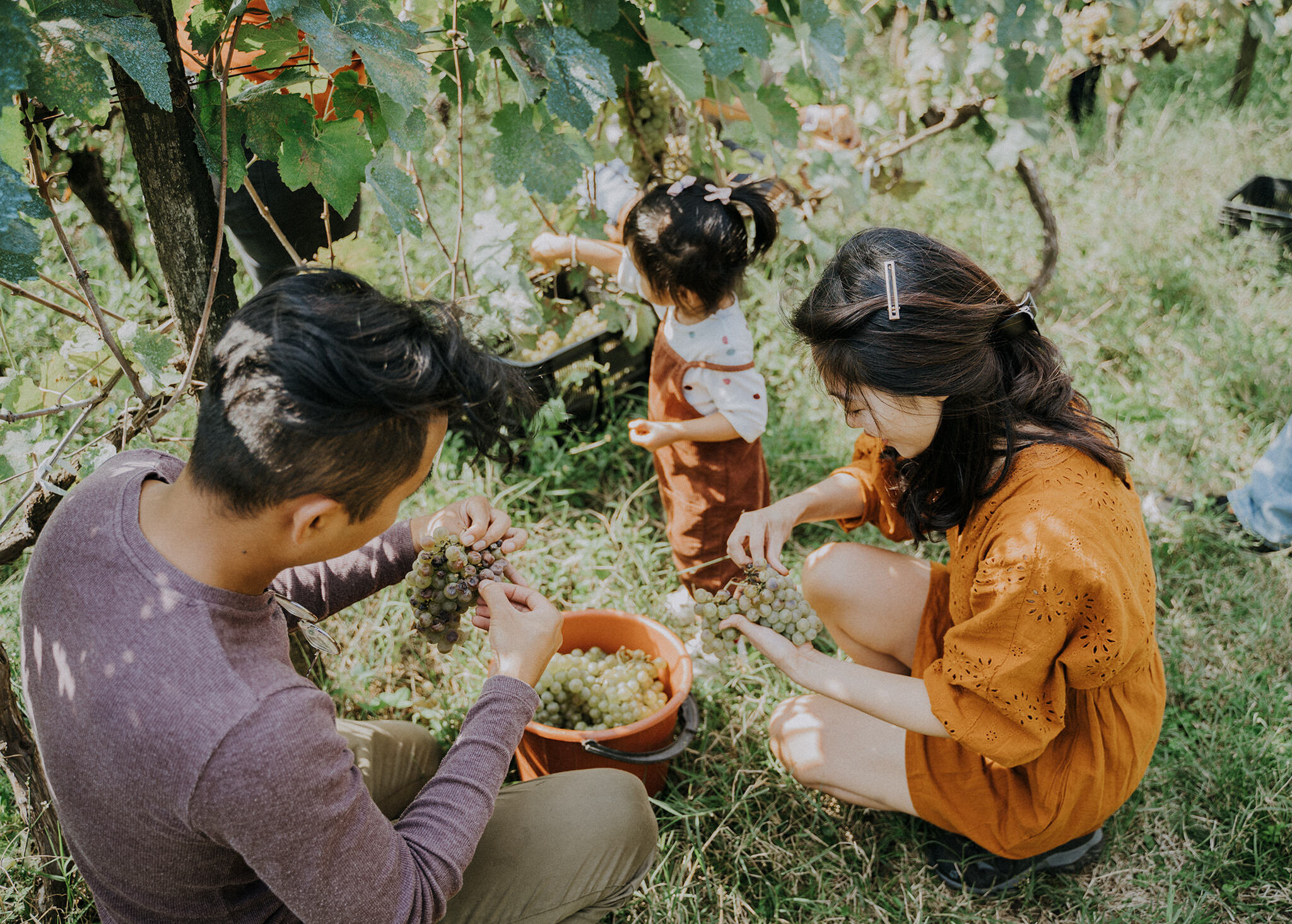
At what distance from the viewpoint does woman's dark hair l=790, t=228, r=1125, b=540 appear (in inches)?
66.4

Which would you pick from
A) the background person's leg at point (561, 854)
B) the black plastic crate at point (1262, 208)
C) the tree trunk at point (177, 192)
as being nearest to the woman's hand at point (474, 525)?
the background person's leg at point (561, 854)

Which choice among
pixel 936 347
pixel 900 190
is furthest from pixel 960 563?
pixel 900 190

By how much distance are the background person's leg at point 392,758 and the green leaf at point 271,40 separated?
139 centimetres

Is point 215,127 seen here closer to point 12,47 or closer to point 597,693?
point 12,47

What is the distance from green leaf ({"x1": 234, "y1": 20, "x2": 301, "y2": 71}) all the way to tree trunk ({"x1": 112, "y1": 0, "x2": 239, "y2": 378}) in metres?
0.13

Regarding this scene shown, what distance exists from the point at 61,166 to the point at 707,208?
1935 mm

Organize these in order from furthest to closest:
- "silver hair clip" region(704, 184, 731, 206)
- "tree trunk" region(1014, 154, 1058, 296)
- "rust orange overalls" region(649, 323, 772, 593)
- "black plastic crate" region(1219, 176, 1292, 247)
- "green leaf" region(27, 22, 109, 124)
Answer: "black plastic crate" region(1219, 176, 1292, 247)
"tree trunk" region(1014, 154, 1058, 296)
"rust orange overalls" region(649, 323, 772, 593)
"silver hair clip" region(704, 184, 731, 206)
"green leaf" region(27, 22, 109, 124)

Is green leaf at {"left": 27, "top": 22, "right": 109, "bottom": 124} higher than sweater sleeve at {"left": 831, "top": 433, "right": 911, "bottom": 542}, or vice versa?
green leaf at {"left": 27, "top": 22, "right": 109, "bottom": 124}

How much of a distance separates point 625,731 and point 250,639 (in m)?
0.93

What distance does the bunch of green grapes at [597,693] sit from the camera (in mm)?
2182

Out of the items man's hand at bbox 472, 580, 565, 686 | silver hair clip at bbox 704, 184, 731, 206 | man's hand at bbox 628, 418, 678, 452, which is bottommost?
man's hand at bbox 628, 418, 678, 452

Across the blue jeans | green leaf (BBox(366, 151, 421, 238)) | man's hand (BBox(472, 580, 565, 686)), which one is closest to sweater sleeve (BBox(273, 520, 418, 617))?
man's hand (BBox(472, 580, 565, 686))

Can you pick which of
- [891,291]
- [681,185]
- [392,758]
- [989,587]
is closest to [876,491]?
[989,587]

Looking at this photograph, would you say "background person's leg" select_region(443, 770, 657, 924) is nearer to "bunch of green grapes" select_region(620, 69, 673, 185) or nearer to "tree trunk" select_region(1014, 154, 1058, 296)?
"bunch of green grapes" select_region(620, 69, 673, 185)
